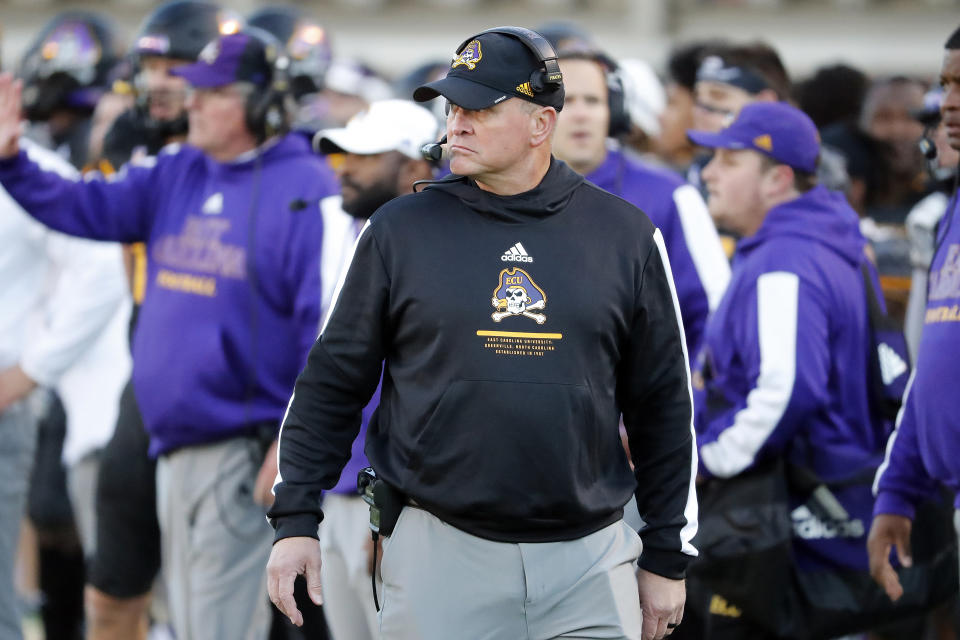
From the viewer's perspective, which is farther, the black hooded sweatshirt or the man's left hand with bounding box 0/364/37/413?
the man's left hand with bounding box 0/364/37/413

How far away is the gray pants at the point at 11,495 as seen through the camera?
18.3 ft

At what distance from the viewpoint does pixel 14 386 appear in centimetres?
562

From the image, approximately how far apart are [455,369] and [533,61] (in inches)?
30.3

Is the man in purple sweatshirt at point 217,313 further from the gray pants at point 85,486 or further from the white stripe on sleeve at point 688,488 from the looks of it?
the white stripe on sleeve at point 688,488

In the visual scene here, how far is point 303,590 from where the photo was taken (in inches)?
232

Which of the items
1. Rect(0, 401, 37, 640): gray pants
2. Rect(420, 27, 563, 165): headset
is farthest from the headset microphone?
Rect(0, 401, 37, 640): gray pants

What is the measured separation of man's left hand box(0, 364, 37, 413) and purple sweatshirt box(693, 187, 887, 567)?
2414 millimetres

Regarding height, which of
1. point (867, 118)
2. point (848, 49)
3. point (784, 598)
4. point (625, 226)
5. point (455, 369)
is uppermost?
point (625, 226)

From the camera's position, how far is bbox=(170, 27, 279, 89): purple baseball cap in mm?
5484

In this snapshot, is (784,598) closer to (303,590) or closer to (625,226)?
(625,226)

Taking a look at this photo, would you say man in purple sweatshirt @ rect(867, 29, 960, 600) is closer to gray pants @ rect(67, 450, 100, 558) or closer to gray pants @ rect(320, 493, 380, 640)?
gray pants @ rect(320, 493, 380, 640)

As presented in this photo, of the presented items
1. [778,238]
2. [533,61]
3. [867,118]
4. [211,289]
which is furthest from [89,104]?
[533,61]

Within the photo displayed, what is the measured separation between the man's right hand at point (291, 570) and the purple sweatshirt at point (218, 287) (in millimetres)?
1733

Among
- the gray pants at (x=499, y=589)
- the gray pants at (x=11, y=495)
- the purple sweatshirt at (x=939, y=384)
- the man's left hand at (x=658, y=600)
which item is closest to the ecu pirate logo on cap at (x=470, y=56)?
the gray pants at (x=499, y=589)
